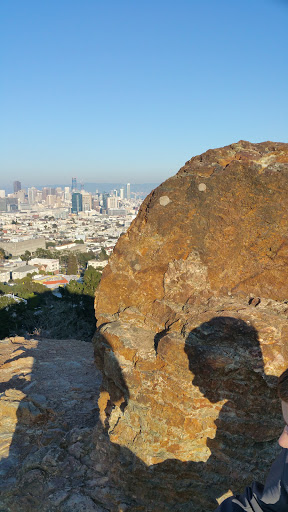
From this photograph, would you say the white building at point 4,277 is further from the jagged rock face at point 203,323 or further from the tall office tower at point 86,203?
the tall office tower at point 86,203

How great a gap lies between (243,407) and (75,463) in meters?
2.29

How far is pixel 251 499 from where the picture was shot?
1.76 metres

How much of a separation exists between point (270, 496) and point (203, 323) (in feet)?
7.11

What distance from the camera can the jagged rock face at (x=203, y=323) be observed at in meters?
3.65

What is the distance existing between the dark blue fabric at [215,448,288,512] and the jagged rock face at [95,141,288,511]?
1847mm

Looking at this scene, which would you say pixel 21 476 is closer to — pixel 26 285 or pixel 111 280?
pixel 111 280

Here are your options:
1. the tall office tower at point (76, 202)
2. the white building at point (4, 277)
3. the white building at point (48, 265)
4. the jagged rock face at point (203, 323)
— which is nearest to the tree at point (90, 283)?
the jagged rock face at point (203, 323)

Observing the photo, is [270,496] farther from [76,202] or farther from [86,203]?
[86,203]

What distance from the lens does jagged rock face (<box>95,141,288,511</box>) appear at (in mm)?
3646

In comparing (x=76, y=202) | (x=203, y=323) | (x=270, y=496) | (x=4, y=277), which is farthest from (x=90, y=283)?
(x=76, y=202)

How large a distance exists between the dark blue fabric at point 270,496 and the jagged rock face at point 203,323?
6.06 ft

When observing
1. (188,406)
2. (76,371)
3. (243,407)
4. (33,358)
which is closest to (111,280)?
(188,406)

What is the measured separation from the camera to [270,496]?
1.67 meters

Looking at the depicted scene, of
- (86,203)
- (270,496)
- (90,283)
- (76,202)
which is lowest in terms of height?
(90,283)
